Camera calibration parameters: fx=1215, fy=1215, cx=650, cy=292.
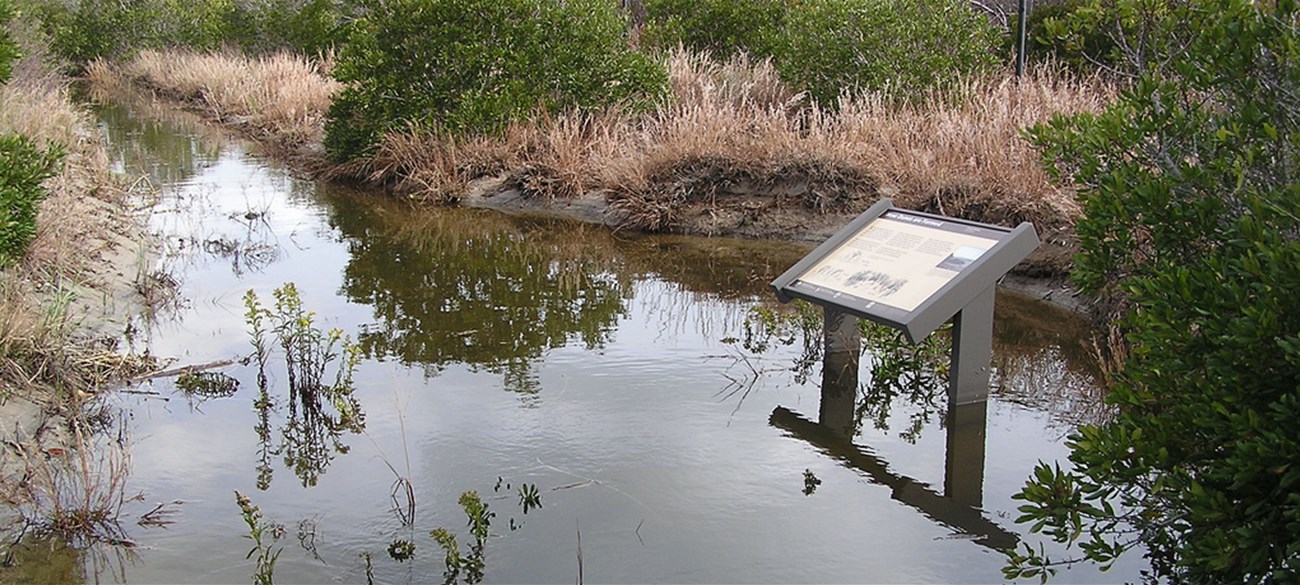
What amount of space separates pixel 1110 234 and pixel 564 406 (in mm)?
2815

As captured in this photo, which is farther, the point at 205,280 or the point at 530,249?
the point at 530,249

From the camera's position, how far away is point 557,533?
448cm

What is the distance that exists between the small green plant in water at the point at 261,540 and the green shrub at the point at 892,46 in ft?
28.4

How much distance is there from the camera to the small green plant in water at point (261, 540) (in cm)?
405

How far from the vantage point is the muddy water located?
171 inches

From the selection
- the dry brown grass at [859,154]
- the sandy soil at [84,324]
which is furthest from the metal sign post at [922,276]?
the dry brown grass at [859,154]

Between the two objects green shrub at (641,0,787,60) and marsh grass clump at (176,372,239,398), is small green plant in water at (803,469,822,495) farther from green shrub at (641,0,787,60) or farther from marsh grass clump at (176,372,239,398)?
green shrub at (641,0,787,60)

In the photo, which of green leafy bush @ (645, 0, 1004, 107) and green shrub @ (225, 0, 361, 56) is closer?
green leafy bush @ (645, 0, 1004, 107)

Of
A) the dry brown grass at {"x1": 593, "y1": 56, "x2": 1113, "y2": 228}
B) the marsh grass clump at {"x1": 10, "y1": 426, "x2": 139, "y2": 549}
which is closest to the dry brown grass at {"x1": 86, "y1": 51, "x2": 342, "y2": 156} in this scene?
the dry brown grass at {"x1": 593, "y1": 56, "x2": 1113, "y2": 228}

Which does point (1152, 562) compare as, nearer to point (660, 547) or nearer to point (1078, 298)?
point (660, 547)

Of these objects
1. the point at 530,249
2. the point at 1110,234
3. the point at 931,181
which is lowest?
the point at 530,249

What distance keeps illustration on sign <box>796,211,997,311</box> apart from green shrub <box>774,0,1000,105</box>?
6238 mm

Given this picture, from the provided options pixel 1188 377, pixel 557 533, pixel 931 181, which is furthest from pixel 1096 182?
pixel 931 181

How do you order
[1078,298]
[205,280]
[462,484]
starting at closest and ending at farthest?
[462,484] < [1078,298] < [205,280]
